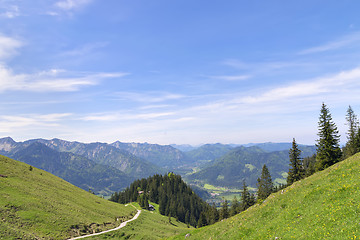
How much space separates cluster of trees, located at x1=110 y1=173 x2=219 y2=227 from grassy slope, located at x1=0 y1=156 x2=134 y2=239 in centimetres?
6369

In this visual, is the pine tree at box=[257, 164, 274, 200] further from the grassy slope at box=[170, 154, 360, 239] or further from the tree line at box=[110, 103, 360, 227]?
the grassy slope at box=[170, 154, 360, 239]

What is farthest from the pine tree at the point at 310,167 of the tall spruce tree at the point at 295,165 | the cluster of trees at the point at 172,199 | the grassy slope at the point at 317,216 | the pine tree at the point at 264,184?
the grassy slope at the point at 317,216

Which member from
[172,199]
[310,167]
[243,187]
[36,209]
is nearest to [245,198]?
[243,187]

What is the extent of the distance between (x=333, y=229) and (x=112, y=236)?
193 feet

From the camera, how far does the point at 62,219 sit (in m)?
54.0

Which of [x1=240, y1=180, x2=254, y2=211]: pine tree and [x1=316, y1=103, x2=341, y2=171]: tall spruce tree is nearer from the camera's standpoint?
Answer: [x1=316, y1=103, x2=341, y2=171]: tall spruce tree

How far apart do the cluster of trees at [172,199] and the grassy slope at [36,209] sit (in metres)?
63.7

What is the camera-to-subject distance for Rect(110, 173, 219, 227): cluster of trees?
128m

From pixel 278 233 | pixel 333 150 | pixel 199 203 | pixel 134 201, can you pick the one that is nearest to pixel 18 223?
pixel 278 233

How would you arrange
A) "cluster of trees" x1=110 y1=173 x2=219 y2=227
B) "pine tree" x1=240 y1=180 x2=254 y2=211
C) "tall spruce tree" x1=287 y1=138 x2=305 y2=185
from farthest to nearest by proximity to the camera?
"cluster of trees" x1=110 y1=173 x2=219 y2=227 → "pine tree" x1=240 y1=180 x2=254 y2=211 → "tall spruce tree" x1=287 y1=138 x2=305 y2=185

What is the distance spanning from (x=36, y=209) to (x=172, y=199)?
104 m

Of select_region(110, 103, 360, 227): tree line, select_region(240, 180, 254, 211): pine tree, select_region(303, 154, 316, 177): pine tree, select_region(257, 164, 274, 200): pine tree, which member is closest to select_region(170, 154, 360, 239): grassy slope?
select_region(110, 103, 360, 227): tree line

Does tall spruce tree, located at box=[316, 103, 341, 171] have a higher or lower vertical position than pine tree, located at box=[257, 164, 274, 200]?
higher

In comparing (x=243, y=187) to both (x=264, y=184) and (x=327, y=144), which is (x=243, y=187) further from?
(x=327, y=144)
